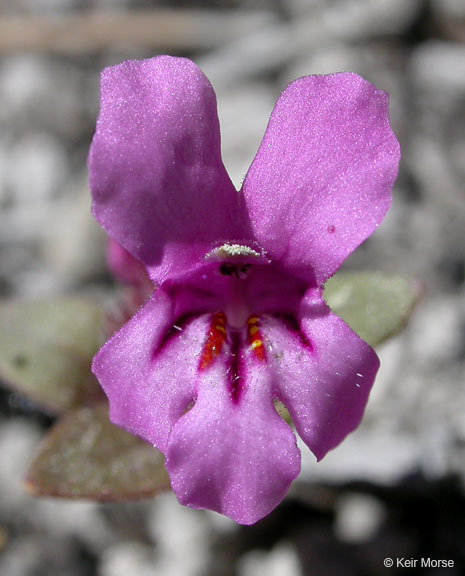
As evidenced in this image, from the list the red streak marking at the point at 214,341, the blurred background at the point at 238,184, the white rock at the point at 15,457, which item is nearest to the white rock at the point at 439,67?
the blurred background at the point at 238,184

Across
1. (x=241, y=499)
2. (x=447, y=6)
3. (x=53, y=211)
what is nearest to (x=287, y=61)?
(x=447, y=6)

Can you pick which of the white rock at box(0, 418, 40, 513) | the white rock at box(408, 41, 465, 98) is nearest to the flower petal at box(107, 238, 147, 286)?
the white rock at box(0, 418, 40, 513)

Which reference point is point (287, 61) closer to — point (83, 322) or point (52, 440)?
point (83, 322)

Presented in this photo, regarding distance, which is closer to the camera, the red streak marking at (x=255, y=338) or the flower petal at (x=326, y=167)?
the flower petal at (x=326, y=167)

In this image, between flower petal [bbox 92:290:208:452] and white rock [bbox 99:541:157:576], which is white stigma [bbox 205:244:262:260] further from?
white rock [bbox 99:541:157:576]

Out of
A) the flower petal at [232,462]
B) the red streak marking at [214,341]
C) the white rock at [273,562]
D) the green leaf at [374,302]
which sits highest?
the red streak marking at [214,341]

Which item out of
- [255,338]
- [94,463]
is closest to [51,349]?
[94,463]

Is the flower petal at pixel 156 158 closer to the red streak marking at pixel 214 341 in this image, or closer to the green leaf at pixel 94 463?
the red streak marking at pixel 214 341

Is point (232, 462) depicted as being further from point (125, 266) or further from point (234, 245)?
point (125, 266)
